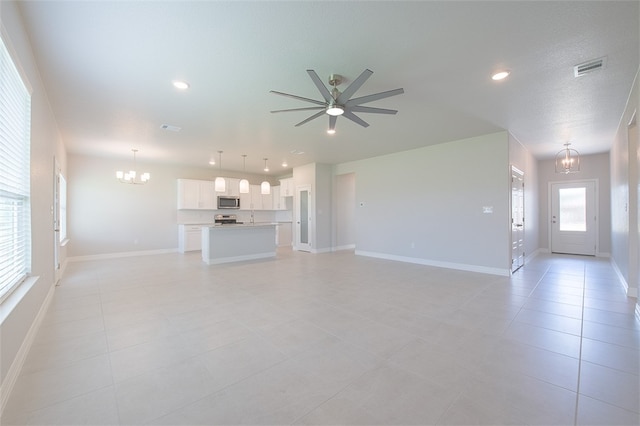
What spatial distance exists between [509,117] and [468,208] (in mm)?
1938

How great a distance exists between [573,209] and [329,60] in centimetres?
870

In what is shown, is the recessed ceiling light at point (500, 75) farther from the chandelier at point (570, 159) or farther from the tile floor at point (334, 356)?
the chandelier at point (570, 159)

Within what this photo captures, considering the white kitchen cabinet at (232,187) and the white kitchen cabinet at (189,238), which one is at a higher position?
the white kitchen cabinet at (232,187)

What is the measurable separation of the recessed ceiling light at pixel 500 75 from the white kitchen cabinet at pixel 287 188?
6.87m

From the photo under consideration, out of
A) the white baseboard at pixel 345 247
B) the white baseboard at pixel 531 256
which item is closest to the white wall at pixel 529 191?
the white baseboard at pixel 531 256

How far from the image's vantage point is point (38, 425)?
1562 mm

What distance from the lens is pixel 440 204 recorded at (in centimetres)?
606

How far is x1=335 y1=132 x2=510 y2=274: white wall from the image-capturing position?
5246mm

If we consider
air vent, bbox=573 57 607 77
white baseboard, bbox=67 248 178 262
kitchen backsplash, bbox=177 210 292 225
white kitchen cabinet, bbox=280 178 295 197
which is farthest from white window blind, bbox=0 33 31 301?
white kitchen cabinet, bbox=280 178 295 197

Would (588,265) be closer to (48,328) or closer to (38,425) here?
(38,425)

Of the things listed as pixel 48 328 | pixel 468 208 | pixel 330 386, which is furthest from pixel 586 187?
pixel 48 328

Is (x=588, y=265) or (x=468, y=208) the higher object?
(x=468, y=208)

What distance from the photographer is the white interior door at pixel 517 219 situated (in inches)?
212

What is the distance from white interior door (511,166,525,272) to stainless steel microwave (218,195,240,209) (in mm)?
7888
